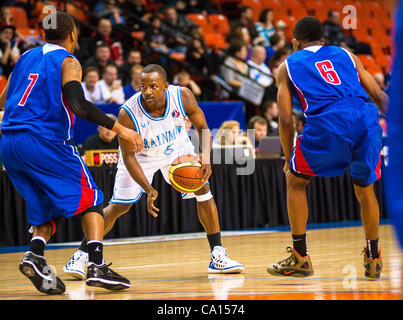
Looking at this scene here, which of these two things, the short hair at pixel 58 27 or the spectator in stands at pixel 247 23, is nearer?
the short hair at pixel 58 27

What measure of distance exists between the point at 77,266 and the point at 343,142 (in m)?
2.13

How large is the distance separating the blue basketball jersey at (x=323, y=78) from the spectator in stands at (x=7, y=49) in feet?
23.8

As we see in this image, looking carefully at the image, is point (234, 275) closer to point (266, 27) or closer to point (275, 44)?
point (275, 44)

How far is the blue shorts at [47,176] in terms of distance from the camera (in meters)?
4.05

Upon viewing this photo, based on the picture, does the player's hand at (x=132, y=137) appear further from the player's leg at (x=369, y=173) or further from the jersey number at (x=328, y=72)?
the player's leg at (x=369, y=173)

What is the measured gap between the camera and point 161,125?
5285mm

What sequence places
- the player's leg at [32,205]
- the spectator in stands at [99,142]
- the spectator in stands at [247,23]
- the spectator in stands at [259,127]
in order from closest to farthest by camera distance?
the player's leg at [32,205] → the spectator in stands at [99,142] → the spectator in stands at [259,127] → the spectator in stands at [247,23]

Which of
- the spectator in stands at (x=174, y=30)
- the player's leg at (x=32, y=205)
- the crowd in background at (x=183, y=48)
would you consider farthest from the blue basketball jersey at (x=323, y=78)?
the spectator in stands at (x=174, y=30)

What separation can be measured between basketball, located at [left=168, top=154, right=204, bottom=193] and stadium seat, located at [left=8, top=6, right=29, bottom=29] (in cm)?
854

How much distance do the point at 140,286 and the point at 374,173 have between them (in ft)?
5.59

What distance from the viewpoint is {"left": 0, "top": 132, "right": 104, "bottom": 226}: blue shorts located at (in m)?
4.05

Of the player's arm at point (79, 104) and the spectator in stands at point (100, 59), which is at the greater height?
the spectator in stands at point (100, 59)

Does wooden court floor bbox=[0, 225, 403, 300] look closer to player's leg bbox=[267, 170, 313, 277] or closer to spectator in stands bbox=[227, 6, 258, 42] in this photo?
player's leg bbox=[267, 170, 313, 277]

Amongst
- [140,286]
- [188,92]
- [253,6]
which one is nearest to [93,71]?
[188,92]
